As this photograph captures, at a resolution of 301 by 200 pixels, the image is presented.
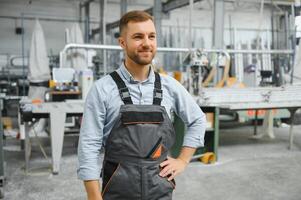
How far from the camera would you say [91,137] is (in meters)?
1.24

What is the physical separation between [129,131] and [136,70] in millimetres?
237

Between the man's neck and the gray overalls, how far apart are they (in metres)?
0.07

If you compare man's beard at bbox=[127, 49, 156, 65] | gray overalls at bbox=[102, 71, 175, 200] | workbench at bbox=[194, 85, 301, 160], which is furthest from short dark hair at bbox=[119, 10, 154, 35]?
workbench at bbox=[194, 85, 301, 160]

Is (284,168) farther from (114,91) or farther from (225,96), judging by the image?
(114,91)

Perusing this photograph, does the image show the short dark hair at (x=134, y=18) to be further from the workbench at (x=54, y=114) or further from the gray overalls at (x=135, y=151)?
the workbench at (x=54, y=114)

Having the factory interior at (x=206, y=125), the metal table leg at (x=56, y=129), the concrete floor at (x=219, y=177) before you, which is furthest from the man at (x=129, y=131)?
the metal table leg at (x=56, y=129)

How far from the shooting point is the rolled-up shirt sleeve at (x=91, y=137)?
4.04ft

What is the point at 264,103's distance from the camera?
4027 millimetres

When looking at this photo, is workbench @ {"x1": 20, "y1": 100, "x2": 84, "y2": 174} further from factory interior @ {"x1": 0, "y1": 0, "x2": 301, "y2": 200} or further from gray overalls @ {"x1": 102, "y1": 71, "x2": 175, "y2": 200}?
gray overalls @ {"x1": 102, "y1": 71, "x2": 175, "y2": 200}

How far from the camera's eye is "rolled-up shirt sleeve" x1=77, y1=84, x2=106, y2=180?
48.5 inches

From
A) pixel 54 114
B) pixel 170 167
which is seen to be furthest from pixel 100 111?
pixel 54 114

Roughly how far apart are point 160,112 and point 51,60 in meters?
7.79

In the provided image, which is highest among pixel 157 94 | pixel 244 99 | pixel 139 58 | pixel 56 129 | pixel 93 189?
pixel 139 58

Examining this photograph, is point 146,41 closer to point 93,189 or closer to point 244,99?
point 93,189
